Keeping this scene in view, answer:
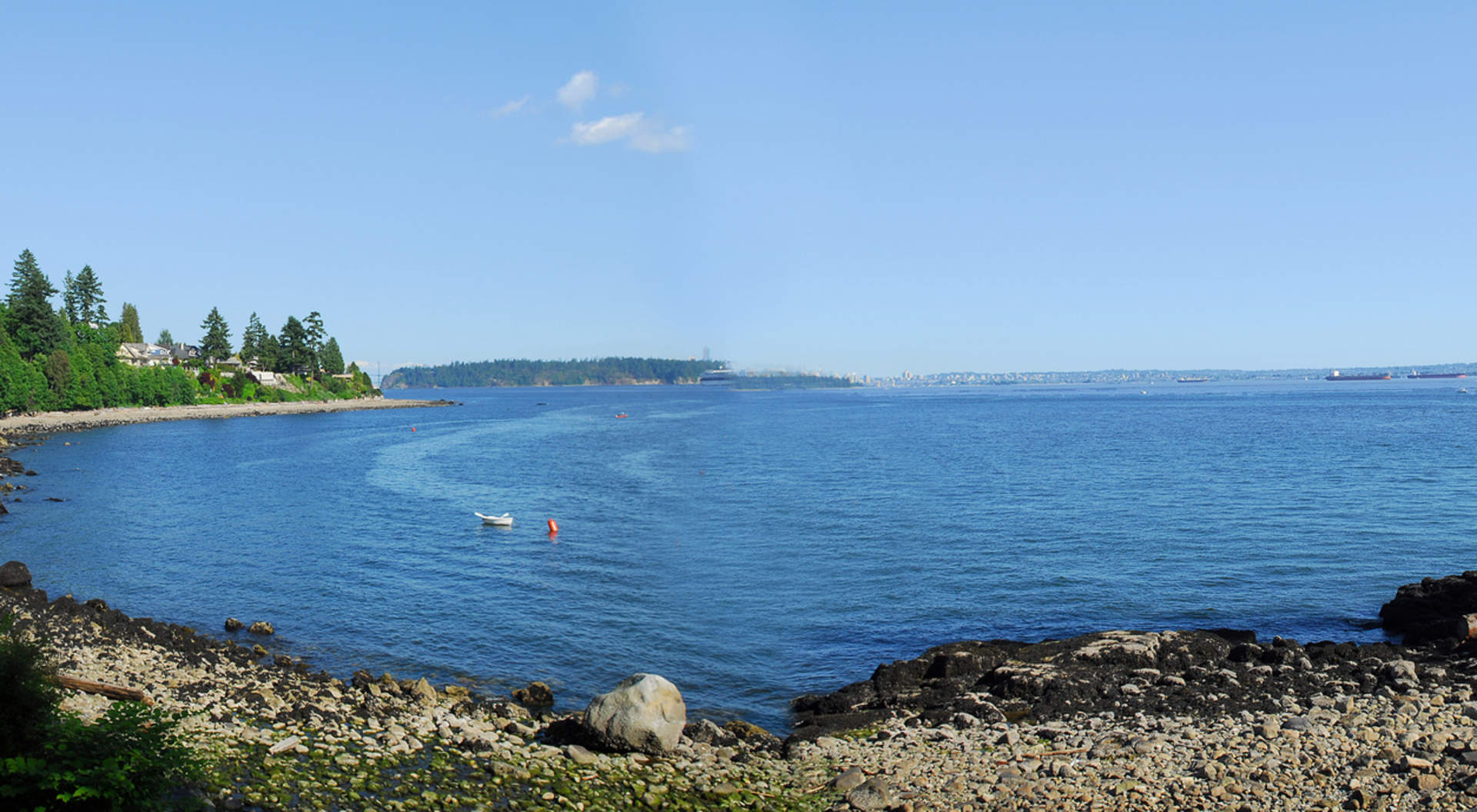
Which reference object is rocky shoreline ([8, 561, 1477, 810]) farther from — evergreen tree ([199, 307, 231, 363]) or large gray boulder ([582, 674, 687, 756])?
evergreen tree ([199, 307, 231, 363])

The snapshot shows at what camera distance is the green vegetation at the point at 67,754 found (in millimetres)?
11617

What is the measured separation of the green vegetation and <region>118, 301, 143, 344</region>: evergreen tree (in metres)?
212

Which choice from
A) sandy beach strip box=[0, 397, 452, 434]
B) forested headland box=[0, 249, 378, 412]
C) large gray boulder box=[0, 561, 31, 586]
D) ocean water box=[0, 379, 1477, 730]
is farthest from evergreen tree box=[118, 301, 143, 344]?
large gray boulder box=[0, 561, 31, 586]

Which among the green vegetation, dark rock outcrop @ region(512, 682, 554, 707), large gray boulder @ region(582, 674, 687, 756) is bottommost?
dark rock outcrop @ region(512, 682, 554, 707)

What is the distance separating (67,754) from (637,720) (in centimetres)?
983

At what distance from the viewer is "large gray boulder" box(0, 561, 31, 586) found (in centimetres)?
3350

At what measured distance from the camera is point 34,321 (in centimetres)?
13788

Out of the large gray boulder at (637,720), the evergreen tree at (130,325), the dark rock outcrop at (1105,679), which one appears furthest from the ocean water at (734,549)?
the evergreen tree at (130,325)

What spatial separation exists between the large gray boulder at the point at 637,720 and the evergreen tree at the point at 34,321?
158 meters

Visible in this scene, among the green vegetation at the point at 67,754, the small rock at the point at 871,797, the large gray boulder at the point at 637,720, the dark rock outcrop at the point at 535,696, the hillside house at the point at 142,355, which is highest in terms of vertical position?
the hillside house at the point at 142,355

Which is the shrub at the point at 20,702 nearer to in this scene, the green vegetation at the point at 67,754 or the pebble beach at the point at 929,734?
the green vegetation at the point at 67,754

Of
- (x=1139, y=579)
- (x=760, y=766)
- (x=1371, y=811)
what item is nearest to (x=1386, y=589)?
(x=1139, y=579)

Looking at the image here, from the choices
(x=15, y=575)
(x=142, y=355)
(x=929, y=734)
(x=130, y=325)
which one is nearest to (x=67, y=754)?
(x=929, y=734)

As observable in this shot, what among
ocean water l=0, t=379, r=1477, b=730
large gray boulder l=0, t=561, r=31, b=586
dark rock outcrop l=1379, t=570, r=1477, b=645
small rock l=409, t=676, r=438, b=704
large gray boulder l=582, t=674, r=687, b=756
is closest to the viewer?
large gray boulder l=582, t=674, r=687, b=756
